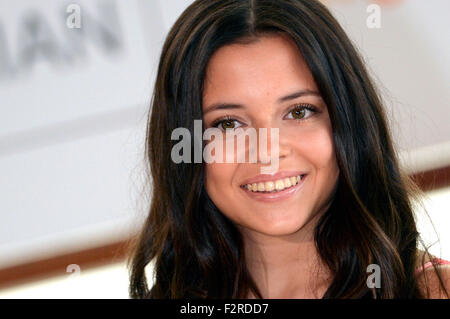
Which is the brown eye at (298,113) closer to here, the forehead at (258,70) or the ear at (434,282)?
the forehead at (258,70)

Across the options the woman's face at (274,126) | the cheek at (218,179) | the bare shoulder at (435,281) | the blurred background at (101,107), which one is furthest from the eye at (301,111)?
the blurred background at (101,107)

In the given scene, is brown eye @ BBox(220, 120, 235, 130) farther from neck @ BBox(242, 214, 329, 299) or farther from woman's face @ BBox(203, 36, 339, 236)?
neck @ BBox(242, 214, 329, 299)

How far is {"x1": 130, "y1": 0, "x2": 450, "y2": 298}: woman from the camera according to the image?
3.53 ft

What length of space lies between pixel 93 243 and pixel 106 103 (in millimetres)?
386

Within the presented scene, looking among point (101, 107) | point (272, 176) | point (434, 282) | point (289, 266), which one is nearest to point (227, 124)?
point (272, 176)

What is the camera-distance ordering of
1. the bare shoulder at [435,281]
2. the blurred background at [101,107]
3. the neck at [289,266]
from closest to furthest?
1. the bare shoulder at [435,281]
2. the neck at [289,266]
3. the blurred background at [101,107]

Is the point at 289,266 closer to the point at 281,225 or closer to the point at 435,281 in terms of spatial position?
the point at 281,225

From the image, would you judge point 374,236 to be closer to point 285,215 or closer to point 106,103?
point 285,215

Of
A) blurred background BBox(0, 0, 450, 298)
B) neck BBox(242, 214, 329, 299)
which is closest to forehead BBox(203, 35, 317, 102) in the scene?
neck BBox(242, 214, 329, 299)

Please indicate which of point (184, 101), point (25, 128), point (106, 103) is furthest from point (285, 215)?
point (25, 128)

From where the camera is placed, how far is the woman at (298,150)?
108 cm

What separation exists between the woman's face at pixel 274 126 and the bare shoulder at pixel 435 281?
191mm

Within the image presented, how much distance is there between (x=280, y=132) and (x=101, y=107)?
0.88m
